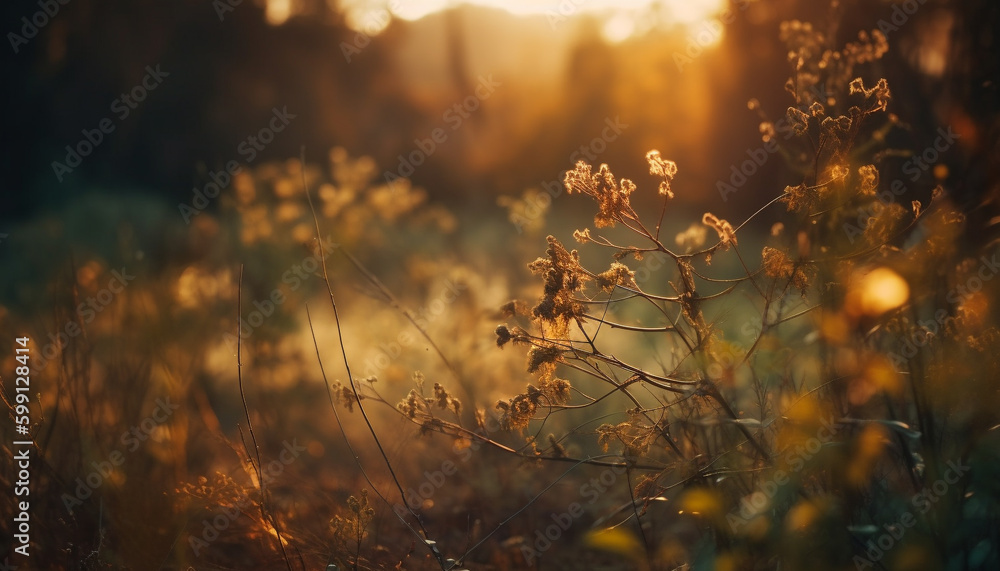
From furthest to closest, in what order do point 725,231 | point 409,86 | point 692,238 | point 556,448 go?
point 409,86 → point 692,238 → point 556,448 → point 725,231

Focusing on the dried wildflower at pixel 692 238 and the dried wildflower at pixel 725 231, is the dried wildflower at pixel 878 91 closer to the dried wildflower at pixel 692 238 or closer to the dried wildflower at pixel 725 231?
the dried wildflower at pixel 725 231

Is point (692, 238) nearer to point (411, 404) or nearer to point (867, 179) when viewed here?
point (867, 179)

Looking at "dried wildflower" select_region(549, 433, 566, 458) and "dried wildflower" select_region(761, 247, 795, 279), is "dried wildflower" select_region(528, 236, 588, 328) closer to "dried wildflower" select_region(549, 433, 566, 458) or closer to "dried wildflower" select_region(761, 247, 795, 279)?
"dried wildflower" select_region(549, 433, 566, 458)

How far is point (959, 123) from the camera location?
110 inches

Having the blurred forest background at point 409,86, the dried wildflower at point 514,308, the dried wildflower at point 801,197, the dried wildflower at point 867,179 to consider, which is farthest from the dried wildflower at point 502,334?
the blurred forest background at point 409,86

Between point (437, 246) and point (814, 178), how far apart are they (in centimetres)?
455

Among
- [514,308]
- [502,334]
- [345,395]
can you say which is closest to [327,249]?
[345,395]

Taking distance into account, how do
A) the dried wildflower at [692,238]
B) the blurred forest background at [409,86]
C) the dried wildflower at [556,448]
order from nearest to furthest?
the dried wildflower at [556,448], the dried wildflower at [692,238], the blurred forest background at [409,86]

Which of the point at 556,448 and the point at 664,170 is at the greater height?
the point at 664,170

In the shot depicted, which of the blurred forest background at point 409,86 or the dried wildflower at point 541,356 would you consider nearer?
the dried wildflower at point 541,356

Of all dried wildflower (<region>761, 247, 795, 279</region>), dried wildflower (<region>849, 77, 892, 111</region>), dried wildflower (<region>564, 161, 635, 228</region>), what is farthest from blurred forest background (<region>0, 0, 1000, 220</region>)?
dried wildflower (<region>564, 161, 635, 228</region>)

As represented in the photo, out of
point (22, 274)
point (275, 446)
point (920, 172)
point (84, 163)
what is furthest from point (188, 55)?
point (920, 172)

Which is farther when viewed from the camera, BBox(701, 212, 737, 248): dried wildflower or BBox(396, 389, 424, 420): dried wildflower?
BBox(396, 389, 424, 420): dried wildflower

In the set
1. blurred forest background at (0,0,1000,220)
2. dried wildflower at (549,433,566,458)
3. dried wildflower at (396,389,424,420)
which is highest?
blurred forest background at (0,0,1000,220)
